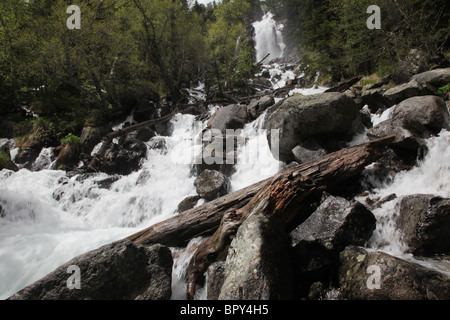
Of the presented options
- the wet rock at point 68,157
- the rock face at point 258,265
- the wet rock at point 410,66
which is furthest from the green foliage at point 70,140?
the wet rock at point 410,66

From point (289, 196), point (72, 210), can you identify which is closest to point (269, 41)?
point (72, 210)

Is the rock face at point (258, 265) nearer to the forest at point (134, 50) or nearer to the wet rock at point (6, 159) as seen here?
the forest at point (134, 50)

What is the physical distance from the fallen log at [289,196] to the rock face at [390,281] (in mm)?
1238

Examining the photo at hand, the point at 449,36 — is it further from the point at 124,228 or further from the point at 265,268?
the point at 124,228

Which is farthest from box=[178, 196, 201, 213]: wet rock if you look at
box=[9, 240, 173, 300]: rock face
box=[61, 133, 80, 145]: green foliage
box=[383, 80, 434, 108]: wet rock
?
box=[61, 133, 80, 145]: green foliage

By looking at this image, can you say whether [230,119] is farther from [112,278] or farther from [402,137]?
[112,278]

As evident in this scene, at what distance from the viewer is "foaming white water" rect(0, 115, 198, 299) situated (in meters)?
5.37

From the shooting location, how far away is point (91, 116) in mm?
14328

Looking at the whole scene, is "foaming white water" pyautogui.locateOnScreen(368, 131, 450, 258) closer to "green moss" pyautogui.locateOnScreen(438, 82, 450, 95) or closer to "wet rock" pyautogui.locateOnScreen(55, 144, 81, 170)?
"green moss" pyautogui.locateOnScreen(438, 82, 450, 95)

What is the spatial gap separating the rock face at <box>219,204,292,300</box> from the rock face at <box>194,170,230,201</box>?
12.2 feet

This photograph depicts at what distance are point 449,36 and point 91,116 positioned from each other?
1910 cm

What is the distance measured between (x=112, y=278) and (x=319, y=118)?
19.9 ft

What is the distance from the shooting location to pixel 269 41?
4278cm
